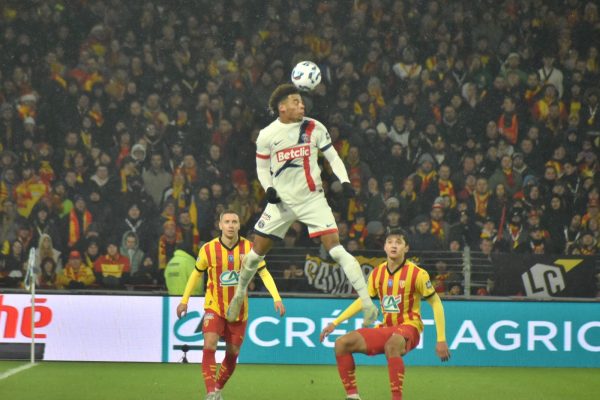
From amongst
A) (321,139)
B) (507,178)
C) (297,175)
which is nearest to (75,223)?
(507,178)

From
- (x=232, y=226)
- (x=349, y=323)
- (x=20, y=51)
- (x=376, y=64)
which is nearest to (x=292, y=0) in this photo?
(x=376, y=64)

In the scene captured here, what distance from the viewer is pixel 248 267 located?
8117 millimetres

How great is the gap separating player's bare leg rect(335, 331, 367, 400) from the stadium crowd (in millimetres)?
5686

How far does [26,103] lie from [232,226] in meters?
8.04

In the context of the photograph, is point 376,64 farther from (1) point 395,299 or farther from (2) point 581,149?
(1) point 395,299

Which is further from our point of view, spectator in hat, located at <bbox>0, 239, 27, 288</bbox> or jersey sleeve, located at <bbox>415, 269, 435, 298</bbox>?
spectator in hat, located at <bbox>0, 239, 27, 288</bbox>

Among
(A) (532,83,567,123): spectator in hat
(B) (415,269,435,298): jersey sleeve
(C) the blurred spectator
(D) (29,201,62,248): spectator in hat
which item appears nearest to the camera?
(B) (415,269,435,298): jersey sleeve

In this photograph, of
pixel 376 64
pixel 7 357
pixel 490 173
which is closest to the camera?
pixel 7 357

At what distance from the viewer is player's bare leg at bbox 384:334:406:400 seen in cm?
749

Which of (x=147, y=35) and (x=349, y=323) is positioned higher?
(x=147, y=35)

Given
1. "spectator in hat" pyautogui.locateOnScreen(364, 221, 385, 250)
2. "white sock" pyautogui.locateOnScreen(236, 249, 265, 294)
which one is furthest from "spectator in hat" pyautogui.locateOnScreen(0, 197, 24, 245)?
"white sock" pyautogui.locateOnScreen(236, 249, 265, 294)

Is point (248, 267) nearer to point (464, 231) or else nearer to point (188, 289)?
point (188, 289)

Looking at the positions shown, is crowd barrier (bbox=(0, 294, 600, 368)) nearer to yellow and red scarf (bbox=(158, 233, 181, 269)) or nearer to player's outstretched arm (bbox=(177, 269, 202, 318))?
yellow and red scarf (bbox=(158, 233, 181, 269))

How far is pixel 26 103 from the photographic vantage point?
1573 cm
